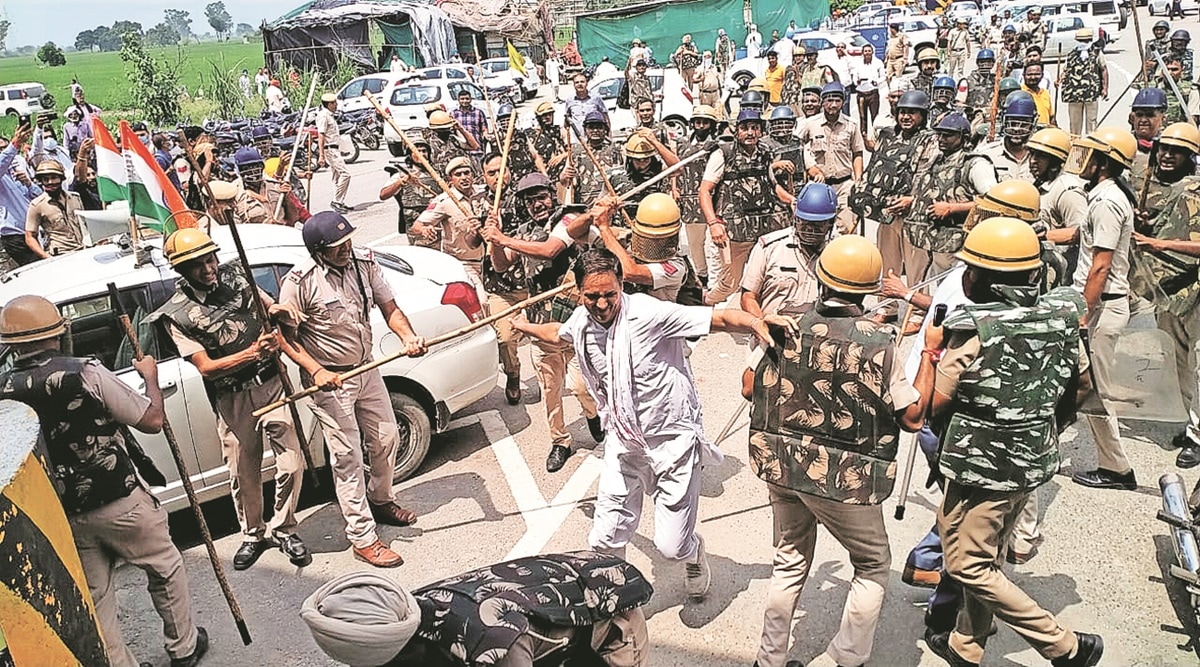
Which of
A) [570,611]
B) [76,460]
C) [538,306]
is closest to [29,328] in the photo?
[76,460]

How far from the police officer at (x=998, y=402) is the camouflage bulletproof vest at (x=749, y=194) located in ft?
12.9

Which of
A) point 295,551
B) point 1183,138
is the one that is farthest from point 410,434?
point 1183,138

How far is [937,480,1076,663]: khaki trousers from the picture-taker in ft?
11.6

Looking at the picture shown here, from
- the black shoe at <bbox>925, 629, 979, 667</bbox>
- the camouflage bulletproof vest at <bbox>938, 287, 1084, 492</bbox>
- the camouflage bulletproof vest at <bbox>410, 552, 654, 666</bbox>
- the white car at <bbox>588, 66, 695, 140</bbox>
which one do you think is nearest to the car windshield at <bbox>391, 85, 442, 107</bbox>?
the white car at <bbox>588, 66, 695, 140</bbox>

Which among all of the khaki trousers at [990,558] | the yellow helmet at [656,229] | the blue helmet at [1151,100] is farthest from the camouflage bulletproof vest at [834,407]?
the blue helmet at [1151,100]

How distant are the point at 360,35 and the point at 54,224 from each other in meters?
26.8

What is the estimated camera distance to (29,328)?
3.68 m

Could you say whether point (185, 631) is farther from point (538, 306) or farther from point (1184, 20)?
point (1184, 20)

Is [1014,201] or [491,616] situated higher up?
[1014,201]

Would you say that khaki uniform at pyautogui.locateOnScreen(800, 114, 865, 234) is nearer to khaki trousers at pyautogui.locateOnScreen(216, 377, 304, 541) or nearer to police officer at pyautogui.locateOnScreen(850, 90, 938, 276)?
police officer at pyautogui.locateOnScreen(850, 90, 938, 276)

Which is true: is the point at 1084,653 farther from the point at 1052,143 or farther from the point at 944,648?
the point at 1052,143

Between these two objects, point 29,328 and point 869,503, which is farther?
point 29,328

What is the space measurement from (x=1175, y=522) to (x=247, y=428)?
14.8ft

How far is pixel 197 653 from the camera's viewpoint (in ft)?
14.5
